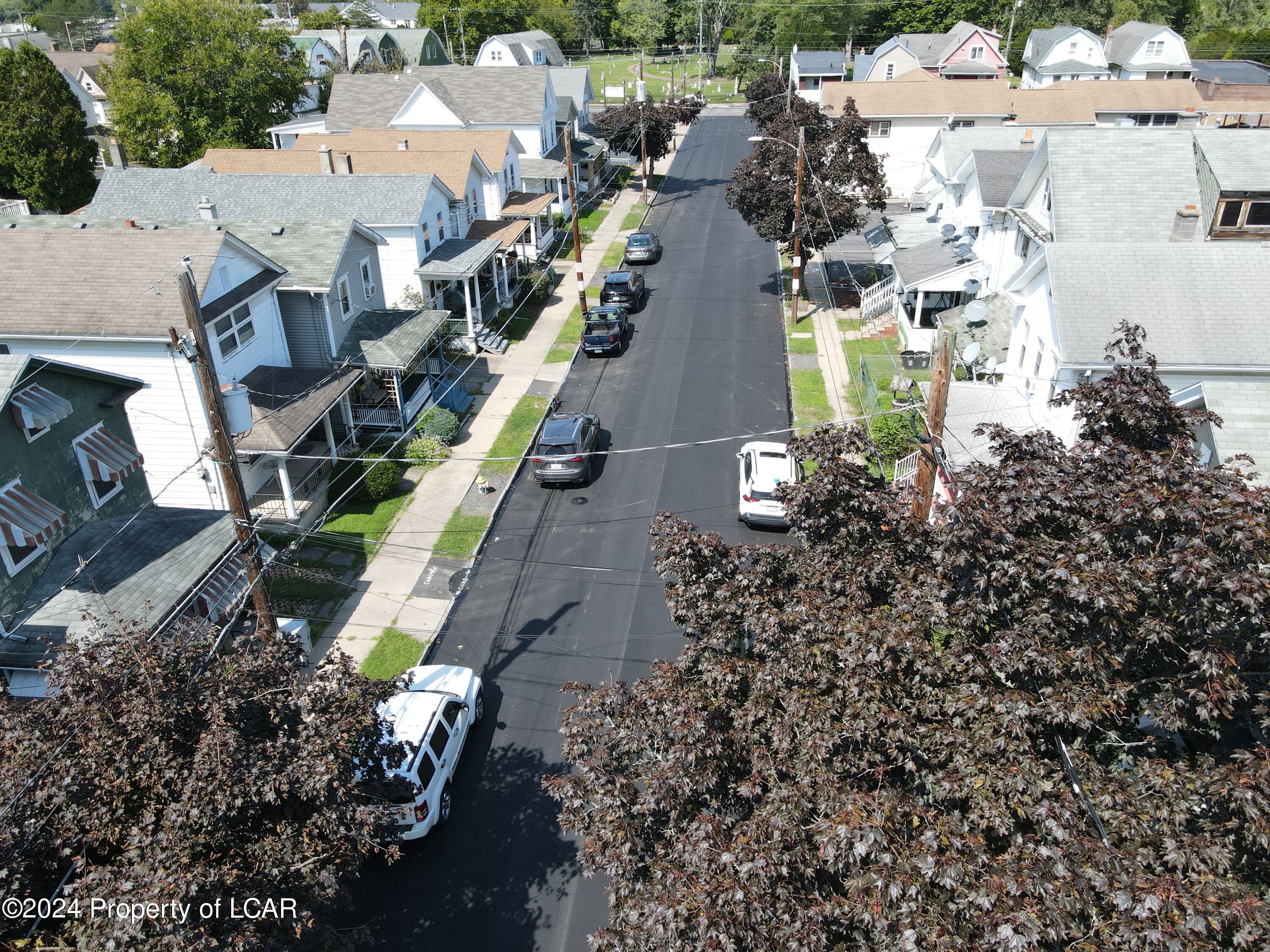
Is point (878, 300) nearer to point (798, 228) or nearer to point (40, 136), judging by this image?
point (798, 228)

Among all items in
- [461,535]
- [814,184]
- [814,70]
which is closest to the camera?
[461,535]

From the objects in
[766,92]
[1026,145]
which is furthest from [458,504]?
[766,92]

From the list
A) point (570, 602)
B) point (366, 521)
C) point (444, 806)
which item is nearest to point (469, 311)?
point (366, 521)

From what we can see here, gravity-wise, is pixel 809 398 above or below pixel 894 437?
below

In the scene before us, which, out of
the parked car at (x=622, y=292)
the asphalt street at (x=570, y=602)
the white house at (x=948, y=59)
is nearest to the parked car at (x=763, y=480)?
the asphalt street at (x=570, y=602)

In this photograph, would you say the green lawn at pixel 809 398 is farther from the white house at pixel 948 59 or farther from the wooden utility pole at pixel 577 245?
the white house at pixel 948 59

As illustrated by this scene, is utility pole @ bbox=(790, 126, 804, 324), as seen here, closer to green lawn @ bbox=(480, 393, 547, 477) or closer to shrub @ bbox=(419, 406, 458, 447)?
green lawn @ bbox=(480, 393, 547, 477)
